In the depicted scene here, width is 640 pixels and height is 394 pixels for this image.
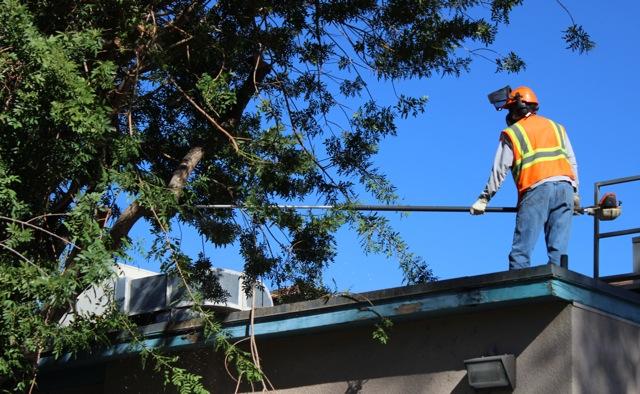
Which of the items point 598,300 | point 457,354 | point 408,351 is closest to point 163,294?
point 408,351

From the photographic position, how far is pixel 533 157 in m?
7.62

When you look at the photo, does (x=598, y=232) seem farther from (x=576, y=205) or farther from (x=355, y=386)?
(x=355, y=386)

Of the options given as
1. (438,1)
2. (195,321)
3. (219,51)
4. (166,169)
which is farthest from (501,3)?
(195,321)

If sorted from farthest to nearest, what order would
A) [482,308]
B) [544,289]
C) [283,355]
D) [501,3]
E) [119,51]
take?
[501,3]
[119,51]
[283,355]
[482,308]
[544,289]

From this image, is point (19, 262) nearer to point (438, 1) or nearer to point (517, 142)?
point (517, 142)

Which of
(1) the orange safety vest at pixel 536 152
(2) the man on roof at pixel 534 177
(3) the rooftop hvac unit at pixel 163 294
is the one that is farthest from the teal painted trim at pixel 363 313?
(1) the orange safety vest at pixel 536 152

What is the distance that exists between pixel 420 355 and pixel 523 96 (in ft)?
7.27

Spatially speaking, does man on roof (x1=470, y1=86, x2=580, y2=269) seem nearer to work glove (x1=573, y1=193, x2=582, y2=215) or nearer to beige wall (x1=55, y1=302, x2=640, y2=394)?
work glove (x1=573, y1=193, x2=582, y2=215)

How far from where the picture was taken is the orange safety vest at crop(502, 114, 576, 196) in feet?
24.7

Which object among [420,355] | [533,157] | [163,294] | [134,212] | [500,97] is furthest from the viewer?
[163,294]

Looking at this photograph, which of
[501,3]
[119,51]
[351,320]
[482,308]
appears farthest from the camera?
[501,3]

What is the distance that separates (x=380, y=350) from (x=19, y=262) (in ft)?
9.48

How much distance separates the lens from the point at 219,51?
9680mm

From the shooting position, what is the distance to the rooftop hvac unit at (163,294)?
9.96m
